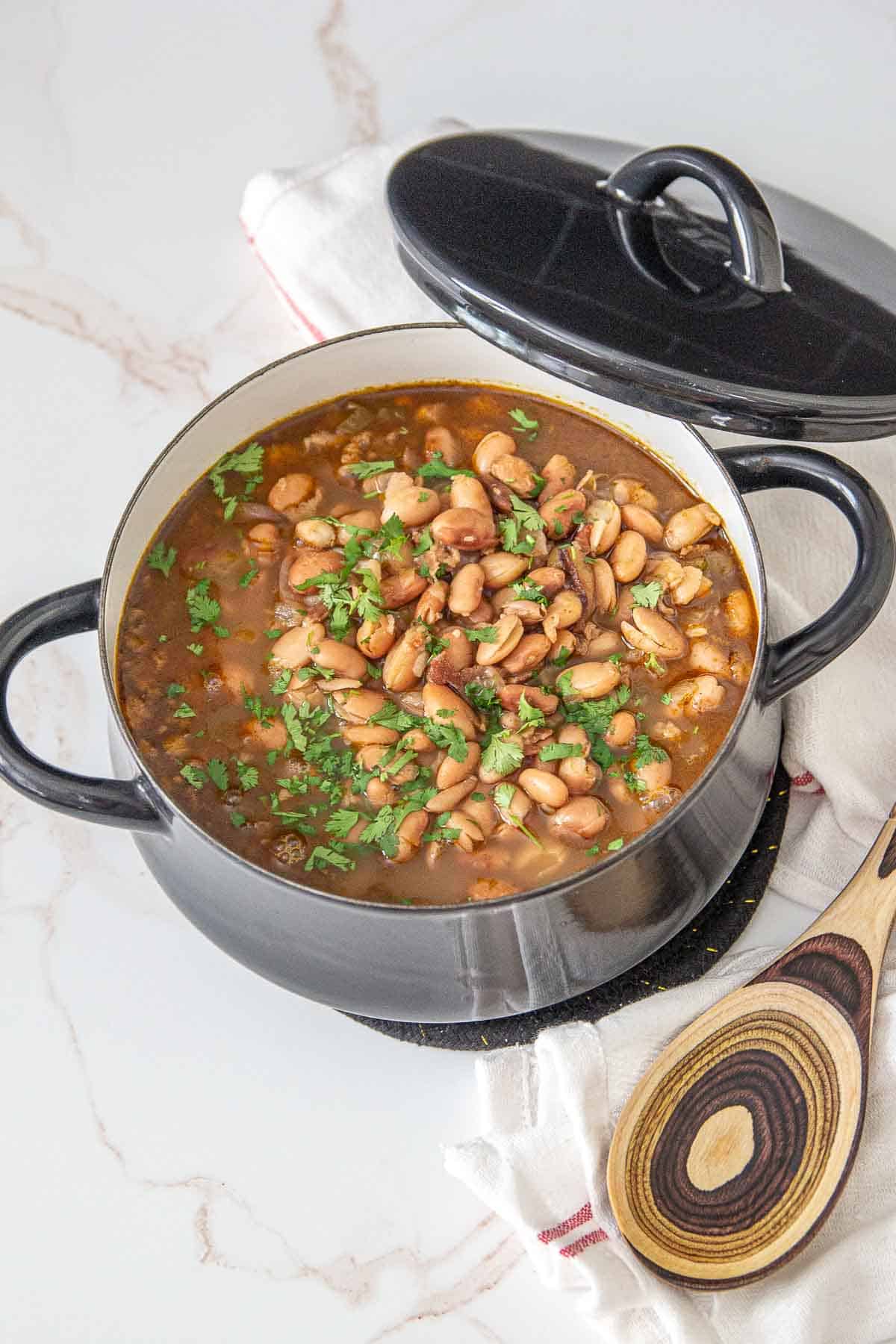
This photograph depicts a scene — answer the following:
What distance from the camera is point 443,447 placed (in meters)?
2.12

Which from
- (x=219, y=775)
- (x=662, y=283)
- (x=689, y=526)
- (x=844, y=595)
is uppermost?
(x=662, y=283)

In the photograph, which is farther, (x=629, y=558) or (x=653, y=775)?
(x=629, y=558)

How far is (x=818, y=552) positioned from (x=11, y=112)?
1602mm

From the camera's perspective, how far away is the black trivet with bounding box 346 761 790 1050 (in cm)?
198

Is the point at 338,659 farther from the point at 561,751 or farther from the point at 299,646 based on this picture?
the point at 561,751

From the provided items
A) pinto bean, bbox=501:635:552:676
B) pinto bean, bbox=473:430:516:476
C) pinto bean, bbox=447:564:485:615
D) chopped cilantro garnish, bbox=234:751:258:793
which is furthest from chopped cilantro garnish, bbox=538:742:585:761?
pinto bean, bbox=473:430:516:476

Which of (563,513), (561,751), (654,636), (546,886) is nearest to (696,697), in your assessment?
(654,636)

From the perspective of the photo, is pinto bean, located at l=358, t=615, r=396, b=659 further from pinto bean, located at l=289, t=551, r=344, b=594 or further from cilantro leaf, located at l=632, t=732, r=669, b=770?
cilantro leaf, located at l=632, t=732, r=669, b=770

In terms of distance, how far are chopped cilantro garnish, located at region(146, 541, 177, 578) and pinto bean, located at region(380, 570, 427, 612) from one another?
0.93 feet

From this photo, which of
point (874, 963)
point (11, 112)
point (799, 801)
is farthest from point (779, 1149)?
point (11, 112)

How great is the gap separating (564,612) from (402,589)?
20cm

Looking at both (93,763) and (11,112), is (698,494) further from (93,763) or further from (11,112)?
(11,112)

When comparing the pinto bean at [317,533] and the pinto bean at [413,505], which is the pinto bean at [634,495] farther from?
the pinto bean at [317,533]

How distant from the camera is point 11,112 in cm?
275
